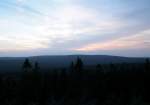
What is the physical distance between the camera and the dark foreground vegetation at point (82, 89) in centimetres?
5270

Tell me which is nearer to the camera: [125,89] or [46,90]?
[125,89]

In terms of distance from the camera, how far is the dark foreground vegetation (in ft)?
173

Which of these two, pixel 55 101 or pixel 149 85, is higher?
pixel 149 85

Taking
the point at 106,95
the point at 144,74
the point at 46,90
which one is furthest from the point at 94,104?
the point at 46,90

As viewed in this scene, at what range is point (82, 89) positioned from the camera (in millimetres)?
65500

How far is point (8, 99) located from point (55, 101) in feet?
38.2

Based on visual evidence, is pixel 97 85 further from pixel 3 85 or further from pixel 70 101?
pixel 3 85

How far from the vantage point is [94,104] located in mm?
56562

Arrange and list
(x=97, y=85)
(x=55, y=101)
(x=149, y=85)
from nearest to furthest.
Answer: (x=149, y=85) → (x=97, y=85) → (x=55, y=101)

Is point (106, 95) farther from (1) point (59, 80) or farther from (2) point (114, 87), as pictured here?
(1) point (59, 80)

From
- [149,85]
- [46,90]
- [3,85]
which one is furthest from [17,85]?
[149,85]

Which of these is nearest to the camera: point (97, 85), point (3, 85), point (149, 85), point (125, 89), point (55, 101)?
point (149, 85)

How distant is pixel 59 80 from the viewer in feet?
237

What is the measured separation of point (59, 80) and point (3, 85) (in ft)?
45.1
